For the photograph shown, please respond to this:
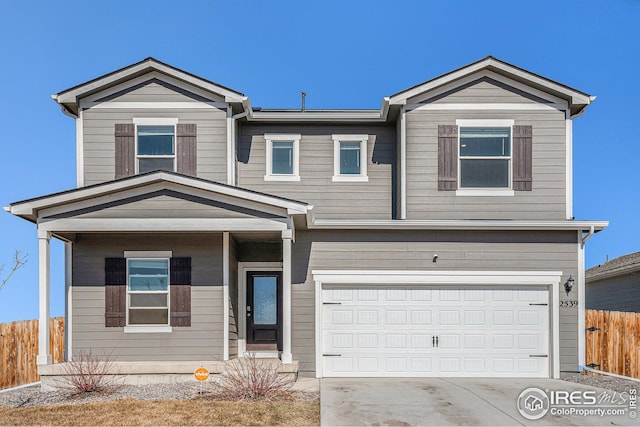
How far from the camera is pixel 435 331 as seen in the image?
12.6 metres

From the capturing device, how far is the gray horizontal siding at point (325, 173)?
1367cm

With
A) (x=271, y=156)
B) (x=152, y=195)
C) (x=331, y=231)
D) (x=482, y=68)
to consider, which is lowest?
(x=331, y=231)

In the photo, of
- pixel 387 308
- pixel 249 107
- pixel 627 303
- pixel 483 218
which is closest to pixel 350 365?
pixel 387 308

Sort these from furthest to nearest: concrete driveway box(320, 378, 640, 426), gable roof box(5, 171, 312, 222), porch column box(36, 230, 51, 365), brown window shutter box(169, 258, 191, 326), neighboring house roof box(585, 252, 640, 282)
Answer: neighboring house roof box(585, 252, 640, 282) < brown window shutter box(169, 258, 191, 326) < porch column box(36, 230, 51, 365) < gable roof box(5, 171, 312, 222) < concrete driveway box(320, 378, 640, 426)

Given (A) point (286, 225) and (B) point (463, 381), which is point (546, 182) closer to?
(B) point (463, 381)

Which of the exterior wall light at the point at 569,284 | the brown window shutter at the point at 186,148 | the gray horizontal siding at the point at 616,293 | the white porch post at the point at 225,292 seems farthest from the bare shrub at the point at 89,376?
the gray horizontal siding at the point at 616,293

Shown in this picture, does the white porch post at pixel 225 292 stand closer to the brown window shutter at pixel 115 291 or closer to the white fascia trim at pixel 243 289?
the white fascia trim at pixel 243 289

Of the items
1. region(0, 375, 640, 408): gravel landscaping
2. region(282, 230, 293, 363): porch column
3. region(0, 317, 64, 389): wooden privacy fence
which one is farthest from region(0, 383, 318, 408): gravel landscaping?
region(282, 230, 293, 363): porch column

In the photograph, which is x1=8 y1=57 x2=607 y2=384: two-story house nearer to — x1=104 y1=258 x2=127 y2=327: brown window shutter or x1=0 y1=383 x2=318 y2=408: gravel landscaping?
x1=104 y1=258 x2=127 y2=327: brown window shutter

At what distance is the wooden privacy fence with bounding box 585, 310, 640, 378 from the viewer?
516 inches

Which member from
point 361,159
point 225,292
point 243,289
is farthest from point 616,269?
point 225,292

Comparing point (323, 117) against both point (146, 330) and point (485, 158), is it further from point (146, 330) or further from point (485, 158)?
point (146, 330)

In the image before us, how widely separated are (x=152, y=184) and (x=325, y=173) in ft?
13.5

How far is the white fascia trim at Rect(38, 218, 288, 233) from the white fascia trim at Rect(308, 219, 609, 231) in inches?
58.0
